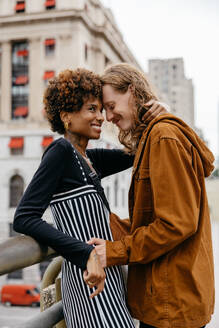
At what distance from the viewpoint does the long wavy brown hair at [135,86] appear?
1.77 m

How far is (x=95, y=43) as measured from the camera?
25422 mm

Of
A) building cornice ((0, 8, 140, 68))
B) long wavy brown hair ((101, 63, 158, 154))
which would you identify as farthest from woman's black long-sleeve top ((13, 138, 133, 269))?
building cornice ((0, 8, 140, 68))

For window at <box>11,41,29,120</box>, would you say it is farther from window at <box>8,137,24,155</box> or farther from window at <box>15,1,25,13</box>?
window at <box>15,1,25,13</box>

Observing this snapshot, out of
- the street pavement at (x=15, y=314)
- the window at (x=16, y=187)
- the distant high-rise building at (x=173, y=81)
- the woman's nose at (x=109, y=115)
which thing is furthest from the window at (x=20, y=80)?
the distant high-rise building at (x=173, y=81)

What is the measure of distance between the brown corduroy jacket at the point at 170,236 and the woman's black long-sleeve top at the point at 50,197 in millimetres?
143

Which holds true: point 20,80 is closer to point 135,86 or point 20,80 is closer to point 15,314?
point 15,314

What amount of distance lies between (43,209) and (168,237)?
1.60ft

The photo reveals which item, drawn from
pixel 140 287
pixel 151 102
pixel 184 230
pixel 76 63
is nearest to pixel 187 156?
pixel 184 230

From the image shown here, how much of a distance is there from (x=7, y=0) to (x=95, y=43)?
6018mm

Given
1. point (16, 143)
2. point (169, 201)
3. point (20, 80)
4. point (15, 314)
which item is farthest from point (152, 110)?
point (20, 80)

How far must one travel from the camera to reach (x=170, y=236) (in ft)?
4.53

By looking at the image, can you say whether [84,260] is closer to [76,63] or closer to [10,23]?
[76,63]

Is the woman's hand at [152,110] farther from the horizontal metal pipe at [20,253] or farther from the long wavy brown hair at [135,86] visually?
the horizontal metal pipe at [20,253]

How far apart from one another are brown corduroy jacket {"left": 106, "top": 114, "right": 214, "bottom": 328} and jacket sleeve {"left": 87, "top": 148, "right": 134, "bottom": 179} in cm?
67
